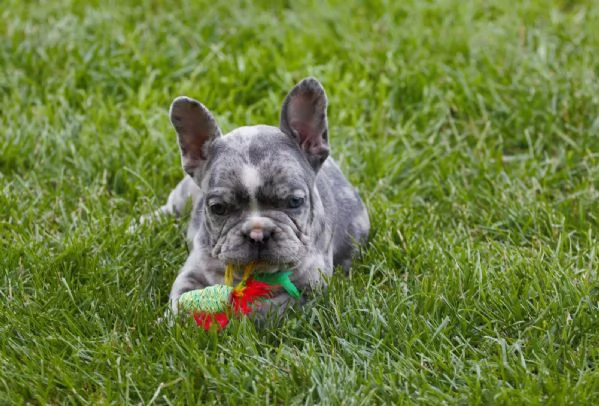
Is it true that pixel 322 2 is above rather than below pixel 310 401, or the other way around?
above

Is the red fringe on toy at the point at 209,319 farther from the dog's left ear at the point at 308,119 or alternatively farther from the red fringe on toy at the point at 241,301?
the dog's left ear at the point at 308,119

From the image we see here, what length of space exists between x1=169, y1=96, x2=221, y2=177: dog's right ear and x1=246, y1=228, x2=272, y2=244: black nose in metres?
0.72

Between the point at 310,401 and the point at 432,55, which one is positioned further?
the point at 432,55

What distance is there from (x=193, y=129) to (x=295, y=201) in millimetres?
757

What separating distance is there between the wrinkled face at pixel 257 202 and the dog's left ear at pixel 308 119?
215 millimetres

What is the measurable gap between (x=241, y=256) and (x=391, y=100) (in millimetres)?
3378

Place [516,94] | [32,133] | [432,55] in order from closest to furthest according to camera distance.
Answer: [32,133], [516,94], [432,55]

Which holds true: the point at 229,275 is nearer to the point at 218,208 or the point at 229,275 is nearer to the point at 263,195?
the point at 218,208

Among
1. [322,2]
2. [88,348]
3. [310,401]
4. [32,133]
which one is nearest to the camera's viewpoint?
[310,401]

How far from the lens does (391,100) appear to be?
812 cm

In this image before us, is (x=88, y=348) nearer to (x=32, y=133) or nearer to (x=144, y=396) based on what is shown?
(x=144, y=396)

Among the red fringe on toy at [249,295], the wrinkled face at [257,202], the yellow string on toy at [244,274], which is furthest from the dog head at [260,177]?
the red fringe on toy at [249,295]

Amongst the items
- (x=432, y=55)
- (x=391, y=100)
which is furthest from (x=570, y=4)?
(x=391, y=100)

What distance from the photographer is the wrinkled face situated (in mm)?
5109
